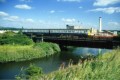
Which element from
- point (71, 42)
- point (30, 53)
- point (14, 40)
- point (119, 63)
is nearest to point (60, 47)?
point (71, 42)

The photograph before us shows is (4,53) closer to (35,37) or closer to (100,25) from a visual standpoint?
(35,37)

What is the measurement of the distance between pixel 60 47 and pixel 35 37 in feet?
41.8

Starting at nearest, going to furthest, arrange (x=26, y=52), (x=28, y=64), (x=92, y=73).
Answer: (x=92, y=73) → (x=28, y=64) → (x=26, y=52)

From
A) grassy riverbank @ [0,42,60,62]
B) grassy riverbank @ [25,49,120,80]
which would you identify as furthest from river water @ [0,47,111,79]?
grassy riverbank @ [25,49,120,80]

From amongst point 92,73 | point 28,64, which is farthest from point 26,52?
point 92,73

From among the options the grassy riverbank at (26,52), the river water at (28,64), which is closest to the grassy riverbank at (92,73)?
the river water at (28,64)

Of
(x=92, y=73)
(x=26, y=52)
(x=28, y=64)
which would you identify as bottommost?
(x=28, y=64)

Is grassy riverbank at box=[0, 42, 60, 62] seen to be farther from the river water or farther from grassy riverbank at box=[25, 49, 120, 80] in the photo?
grassy riverbank at box=[25, 49, 120, 80]

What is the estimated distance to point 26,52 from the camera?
204 feet

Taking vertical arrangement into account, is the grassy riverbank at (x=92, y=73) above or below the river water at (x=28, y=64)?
above

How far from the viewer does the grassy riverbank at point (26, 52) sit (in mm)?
56812

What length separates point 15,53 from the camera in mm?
59188

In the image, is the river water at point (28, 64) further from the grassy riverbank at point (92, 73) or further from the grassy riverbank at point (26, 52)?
the grassy riverbank at point (92, 73)

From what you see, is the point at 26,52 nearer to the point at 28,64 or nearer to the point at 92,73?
the point at 28,64
